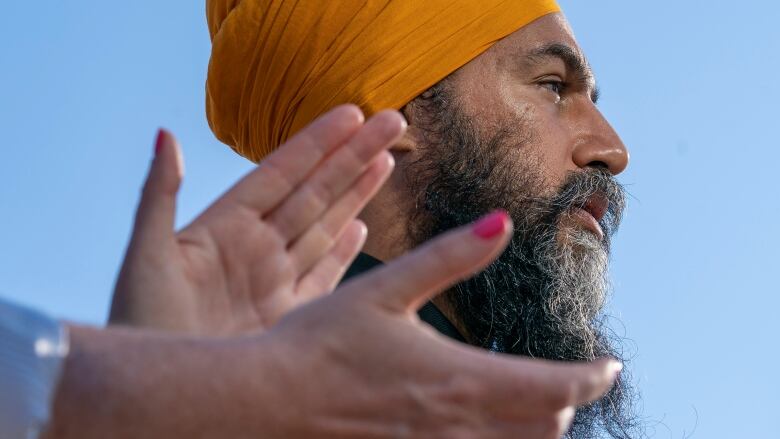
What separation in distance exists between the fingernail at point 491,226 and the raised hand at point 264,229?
1.20ft

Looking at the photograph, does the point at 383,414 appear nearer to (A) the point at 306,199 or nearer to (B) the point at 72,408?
(B) the point at 72,408

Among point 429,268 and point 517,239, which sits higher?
point 429,268

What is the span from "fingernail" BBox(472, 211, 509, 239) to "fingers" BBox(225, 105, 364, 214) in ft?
1.34

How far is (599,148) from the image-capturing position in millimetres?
3674

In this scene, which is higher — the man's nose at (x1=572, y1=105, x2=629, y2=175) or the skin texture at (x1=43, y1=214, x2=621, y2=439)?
the skin texture at (x1=43, y1=214, x2=621, y2=439)

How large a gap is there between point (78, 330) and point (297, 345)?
277 millimetres

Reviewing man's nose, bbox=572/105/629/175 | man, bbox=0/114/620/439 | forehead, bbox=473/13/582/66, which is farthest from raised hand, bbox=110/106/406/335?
forehead, bbox=473/13/582/66

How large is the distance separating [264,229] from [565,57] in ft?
A: 7.35

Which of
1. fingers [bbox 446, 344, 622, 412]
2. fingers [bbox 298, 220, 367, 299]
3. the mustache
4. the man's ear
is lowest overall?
the mustache

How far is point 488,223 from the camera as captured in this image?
1.47 m

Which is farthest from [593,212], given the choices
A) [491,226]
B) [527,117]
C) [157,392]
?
[157,392]

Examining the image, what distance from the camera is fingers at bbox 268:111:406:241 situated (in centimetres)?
181

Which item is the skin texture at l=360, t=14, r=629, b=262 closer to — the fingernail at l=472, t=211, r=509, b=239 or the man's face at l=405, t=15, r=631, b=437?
the man's face at l=405, t=15, r=631, b=437

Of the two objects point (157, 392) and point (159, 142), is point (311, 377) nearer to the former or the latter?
point (157, 392)
